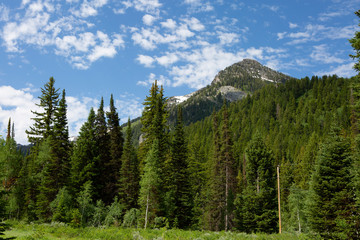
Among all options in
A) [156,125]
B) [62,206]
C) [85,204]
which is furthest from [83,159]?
[156,125]

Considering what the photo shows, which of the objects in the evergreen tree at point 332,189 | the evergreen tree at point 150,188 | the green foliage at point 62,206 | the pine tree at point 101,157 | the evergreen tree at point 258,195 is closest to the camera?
the evergreen tree at point 332,189

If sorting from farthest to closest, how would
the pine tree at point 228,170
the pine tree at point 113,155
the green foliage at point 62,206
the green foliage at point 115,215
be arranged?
the pine tree at point 228,170 < the pine tree at point 113,155 < the green foliage at point 115,215 < the green foliage at point 62,206

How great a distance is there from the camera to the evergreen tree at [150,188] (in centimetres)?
3384

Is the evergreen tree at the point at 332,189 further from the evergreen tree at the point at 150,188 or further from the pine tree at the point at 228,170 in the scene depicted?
the pine tree at the point at 228,170

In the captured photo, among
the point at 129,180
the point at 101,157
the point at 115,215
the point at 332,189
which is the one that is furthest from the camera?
the point at 101,157

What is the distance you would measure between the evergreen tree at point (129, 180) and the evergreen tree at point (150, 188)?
17.5ft

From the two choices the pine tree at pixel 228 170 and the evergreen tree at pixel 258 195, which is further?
the pine tree at pixel 228 170

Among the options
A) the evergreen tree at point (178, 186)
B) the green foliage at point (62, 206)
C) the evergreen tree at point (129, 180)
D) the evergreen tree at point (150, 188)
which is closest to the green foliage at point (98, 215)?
the evergreen tree at point (129, 180)

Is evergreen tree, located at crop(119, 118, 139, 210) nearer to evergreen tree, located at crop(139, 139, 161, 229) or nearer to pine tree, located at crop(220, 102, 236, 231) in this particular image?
evergreen tree, located at crop(139, 139, 161, 229)

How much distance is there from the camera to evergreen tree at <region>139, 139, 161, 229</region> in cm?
3384

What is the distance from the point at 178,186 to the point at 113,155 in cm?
1292

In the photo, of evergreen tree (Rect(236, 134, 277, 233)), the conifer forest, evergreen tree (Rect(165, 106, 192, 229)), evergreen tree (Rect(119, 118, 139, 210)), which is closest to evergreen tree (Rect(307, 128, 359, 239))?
the conifer forest

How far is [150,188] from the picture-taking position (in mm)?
34219

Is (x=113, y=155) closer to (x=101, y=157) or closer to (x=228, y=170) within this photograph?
(x=101, y=157)
